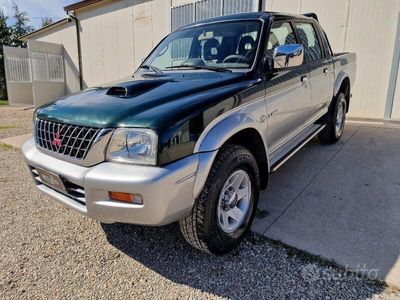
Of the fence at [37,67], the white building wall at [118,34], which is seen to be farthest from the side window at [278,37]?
the fence at [37,67]

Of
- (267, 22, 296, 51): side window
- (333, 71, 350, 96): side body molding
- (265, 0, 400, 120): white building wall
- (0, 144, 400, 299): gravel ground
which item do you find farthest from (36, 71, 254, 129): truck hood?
(265, 0, 400, 120): white building wall

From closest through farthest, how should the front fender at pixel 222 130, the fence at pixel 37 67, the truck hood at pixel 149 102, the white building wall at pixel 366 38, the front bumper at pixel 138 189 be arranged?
the front bumper at pixel 138 189 → the truck hood at pixel 149 102 → the front fender at pixel 222 130 → the white building wall at pixel 366 38 → the fence at pixel 37 67

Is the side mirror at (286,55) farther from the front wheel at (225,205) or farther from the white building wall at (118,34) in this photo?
the white building wall at (118,34)

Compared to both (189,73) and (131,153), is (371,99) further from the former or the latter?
(131,153)

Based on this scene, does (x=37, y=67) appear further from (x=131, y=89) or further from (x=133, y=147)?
(x=133, y=147)

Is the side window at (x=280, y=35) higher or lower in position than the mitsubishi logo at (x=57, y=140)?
higher

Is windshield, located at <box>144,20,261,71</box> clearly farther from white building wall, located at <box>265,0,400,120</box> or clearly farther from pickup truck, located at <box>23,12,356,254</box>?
white building wall, located at <box>265,0,400,120</box>

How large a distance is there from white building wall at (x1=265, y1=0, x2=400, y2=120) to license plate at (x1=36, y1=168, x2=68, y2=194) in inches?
247

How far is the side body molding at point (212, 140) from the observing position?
2061 millimetres

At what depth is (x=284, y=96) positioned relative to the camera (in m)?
3.15

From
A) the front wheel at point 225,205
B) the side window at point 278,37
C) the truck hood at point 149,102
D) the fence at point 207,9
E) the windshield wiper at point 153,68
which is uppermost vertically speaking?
the fence at point 207,9

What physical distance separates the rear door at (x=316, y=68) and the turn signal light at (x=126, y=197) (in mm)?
2812

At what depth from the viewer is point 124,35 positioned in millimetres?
11172

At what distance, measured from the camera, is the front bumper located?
6.06ft
